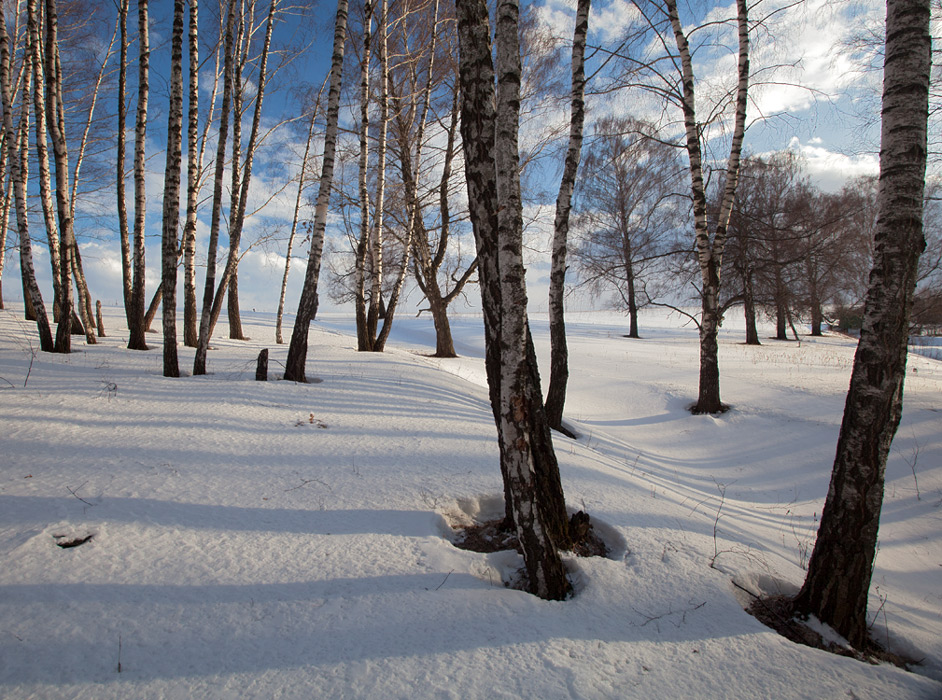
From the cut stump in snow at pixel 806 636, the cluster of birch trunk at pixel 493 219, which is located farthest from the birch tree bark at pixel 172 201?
the cut stump in snow at pixel 806 636

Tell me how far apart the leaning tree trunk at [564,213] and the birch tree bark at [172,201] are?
5.19 metres

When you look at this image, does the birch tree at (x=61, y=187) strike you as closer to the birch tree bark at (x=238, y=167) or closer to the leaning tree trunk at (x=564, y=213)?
the birch tree bark at (x=238, y=167)

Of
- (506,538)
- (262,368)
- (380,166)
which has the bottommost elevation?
(506,538)

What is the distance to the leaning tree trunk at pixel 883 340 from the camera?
2.41 m

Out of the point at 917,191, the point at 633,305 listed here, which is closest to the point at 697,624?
the point at 917,191

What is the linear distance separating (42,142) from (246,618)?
30.6ft

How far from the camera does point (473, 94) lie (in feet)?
9.26

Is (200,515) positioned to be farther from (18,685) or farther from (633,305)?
(633,305)

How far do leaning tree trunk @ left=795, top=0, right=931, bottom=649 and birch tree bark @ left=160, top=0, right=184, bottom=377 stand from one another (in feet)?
23.2

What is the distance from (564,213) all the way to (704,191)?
3.38 m

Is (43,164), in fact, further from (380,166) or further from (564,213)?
(564,213)

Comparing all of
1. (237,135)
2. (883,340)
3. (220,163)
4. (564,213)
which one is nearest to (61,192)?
(220,163)

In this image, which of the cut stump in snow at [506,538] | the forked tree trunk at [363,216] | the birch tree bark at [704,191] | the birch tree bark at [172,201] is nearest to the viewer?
the cut stump in snow at [506,538]

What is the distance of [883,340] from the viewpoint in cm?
242
